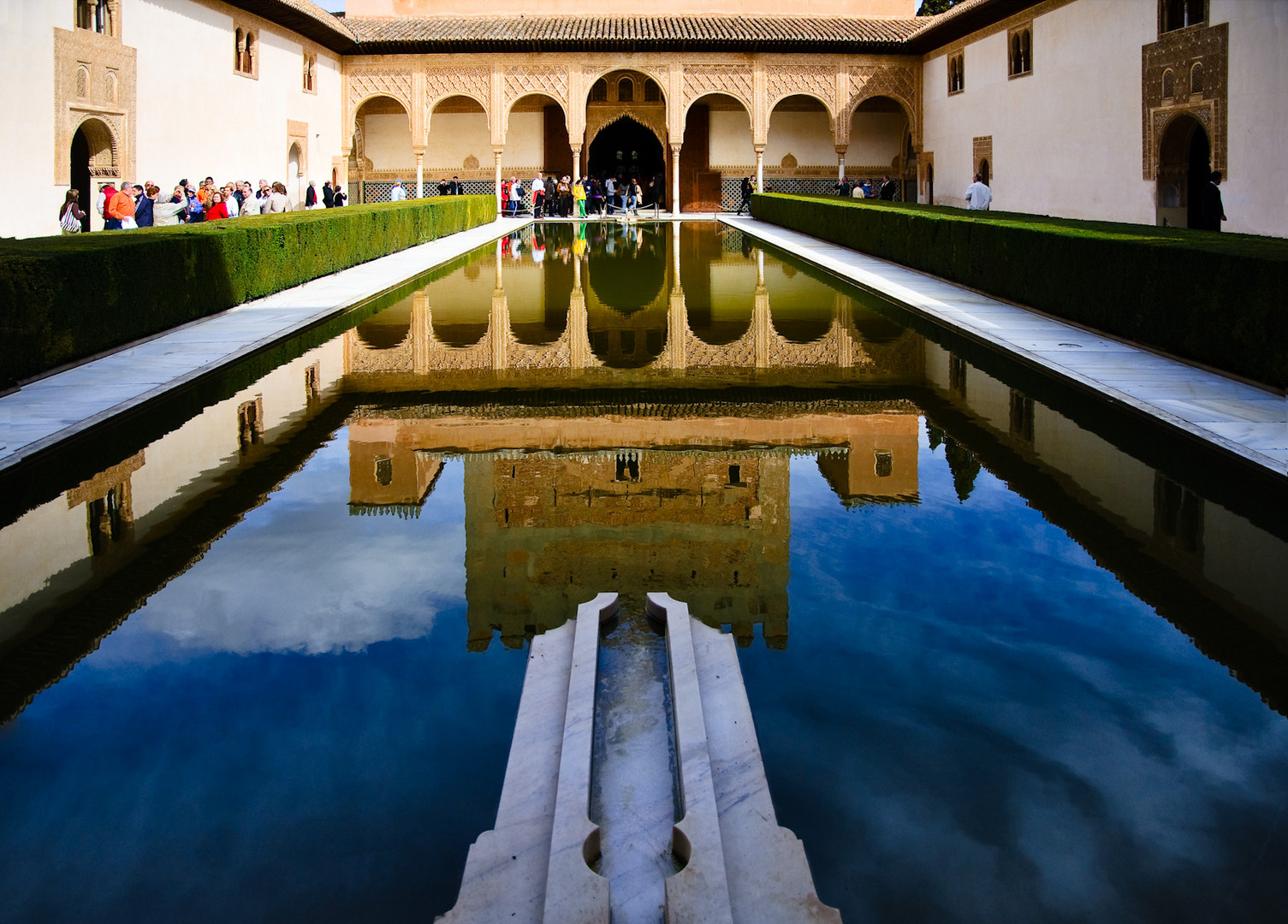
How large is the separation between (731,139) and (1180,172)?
1732 cm

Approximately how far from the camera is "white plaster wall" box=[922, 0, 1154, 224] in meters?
19.0

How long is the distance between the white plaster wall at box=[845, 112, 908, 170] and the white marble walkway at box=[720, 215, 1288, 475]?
71.5 feet

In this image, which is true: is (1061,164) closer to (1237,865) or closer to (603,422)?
(603,422)

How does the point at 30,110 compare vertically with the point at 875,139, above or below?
below

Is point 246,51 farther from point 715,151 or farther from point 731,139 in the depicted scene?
point 731,139

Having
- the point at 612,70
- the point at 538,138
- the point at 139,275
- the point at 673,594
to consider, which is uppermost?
the point at 612,70

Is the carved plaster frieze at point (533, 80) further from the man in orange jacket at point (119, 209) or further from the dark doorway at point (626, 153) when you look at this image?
the man in orange jacket at point (119, 209)

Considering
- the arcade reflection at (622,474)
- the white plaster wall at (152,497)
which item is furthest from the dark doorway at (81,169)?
the white plaster wall at (152,497)

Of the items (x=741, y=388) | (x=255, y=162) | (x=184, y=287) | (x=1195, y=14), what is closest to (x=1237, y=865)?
(x=741, y=388)

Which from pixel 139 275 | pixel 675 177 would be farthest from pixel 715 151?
pixel 139 275

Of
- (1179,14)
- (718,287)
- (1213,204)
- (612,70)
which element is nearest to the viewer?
(718,287)

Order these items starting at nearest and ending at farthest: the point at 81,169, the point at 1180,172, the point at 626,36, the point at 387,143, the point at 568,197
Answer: the point at 1180,172 < the point at 81,169 < the point at 626,36 < the point at 568,197 < the point at 387,143

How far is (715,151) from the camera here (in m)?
34.1

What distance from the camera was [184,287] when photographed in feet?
33.5
